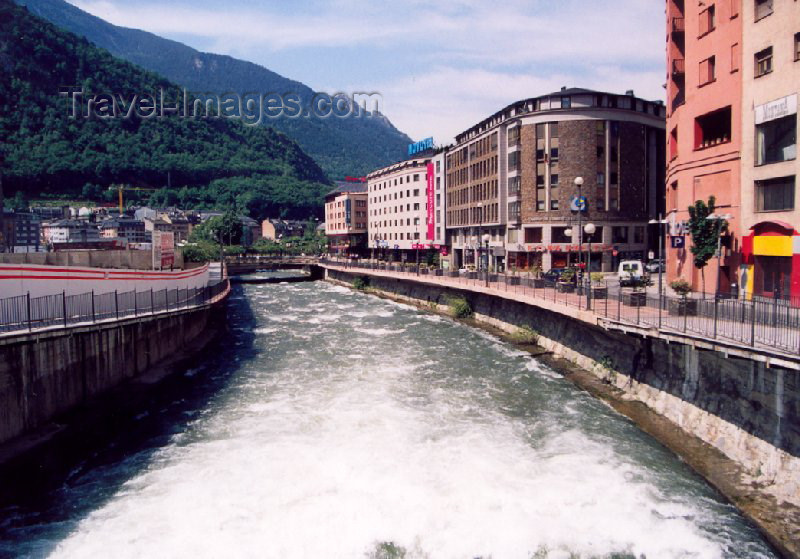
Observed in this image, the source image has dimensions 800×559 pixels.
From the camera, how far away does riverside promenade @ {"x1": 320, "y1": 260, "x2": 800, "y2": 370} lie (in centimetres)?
1816

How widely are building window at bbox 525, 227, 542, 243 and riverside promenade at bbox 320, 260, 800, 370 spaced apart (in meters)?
30.3

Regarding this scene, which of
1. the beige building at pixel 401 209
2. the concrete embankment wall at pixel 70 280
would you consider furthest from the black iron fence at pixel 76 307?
the beige building at pixel 401 209

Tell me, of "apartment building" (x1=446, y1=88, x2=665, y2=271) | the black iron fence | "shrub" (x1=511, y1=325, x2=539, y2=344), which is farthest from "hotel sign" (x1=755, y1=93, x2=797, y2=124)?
"apartment building" (x1=446, y1=88, x2=665, y2=271)

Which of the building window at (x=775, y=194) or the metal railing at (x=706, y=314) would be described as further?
the building window at (x=775, y=194)

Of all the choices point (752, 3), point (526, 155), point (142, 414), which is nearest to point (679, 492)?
point (142, 414)

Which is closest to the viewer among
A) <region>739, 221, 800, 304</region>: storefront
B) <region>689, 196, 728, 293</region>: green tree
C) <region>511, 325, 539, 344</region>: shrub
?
<region>739, 221, 800, 304</region>: storefront

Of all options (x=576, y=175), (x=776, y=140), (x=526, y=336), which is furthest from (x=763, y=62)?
(x=576, y=175)

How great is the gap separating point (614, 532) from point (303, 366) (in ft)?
72.9

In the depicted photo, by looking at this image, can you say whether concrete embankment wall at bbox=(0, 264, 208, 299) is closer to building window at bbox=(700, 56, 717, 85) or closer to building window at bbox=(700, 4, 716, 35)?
building window at bbox=(700, 56, 717, 85)

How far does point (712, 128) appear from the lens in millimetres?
37688

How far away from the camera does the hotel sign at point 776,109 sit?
2853 cm

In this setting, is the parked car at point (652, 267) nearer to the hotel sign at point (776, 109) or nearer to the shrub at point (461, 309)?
the shrub at point (461, 309)

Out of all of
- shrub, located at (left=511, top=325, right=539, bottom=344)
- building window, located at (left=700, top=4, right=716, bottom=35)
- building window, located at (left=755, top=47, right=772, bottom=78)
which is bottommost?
shrub, located at (left=511, top=325, right=539, bottom=344)

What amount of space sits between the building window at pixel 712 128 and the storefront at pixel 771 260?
6845 mm
